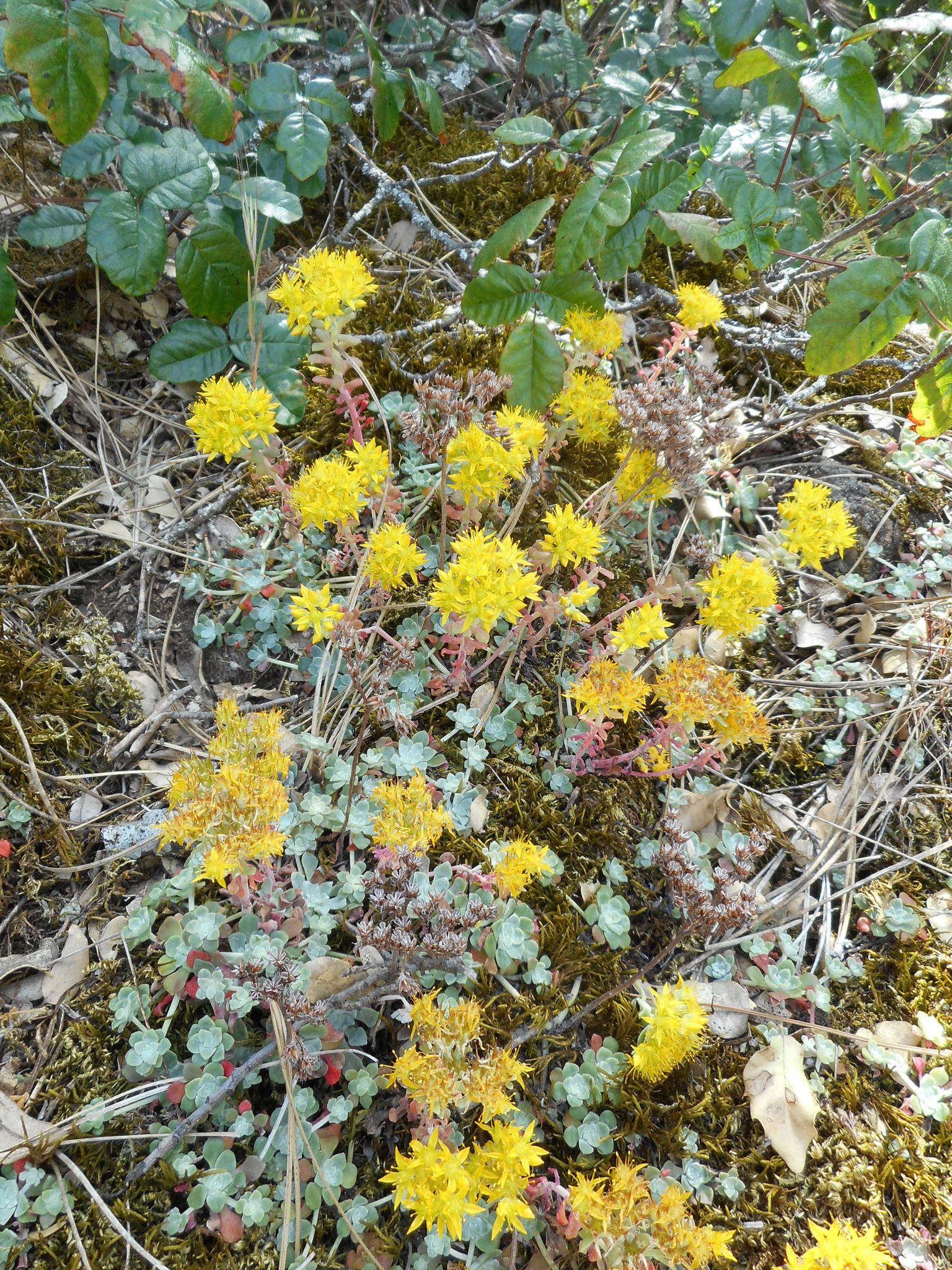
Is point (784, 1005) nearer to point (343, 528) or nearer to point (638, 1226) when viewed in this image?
point (638, 1226)

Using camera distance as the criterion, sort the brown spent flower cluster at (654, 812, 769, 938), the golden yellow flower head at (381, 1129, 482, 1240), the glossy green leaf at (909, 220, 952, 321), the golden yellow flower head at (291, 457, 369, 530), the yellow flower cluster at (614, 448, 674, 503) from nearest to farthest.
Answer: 1. the golden yellow flower head at (381, 1129, 482, 1240)
2. the brown spent flower cluster at (654, 812, 769, 938)
3. the glossy green leaf at (909, 220, 952, 321)
4. the golden yellow flower head at (291, 457, 369, 530)
5. the yellow flower cluster at (614, 448, 674, 503)

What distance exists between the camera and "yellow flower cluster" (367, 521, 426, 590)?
1.80 meters

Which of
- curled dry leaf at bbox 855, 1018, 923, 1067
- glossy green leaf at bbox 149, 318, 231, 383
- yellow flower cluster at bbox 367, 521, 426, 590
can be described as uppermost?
glossy green leaf at bbox 149, 318, 231, 383

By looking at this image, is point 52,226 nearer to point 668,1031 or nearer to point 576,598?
point 576,598

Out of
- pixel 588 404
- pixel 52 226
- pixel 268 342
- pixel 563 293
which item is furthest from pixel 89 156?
pixel 588 404

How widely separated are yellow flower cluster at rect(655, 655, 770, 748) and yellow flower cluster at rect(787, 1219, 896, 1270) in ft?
2.99

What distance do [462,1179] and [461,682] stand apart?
41.7 inches

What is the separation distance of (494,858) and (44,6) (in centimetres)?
210

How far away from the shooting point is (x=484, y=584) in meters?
1.67

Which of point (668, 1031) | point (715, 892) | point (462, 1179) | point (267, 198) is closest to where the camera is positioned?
point (462, 1179)

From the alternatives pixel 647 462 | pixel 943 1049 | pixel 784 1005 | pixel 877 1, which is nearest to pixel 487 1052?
pixel 784 1005

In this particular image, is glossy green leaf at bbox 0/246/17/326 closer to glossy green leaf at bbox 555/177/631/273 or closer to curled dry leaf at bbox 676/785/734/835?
glossy green leaf at bbox 555/177/631/273

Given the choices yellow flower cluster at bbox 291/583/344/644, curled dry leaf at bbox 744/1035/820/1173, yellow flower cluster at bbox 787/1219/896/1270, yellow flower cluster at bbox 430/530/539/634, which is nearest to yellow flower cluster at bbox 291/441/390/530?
yellow flower cluster at bbox 291/583/344/644

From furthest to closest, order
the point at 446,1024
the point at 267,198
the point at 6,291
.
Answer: the point at 267,198, the point at 6,291, the point at 446,1024
